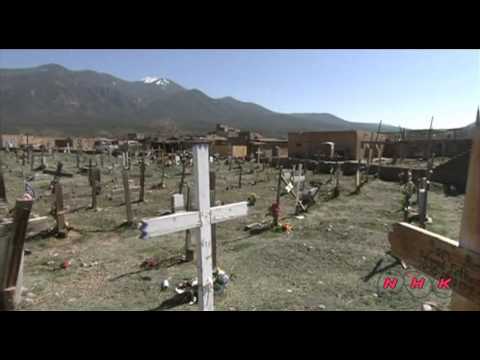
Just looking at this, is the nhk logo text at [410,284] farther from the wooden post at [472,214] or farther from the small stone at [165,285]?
the wooden post at [472,214]

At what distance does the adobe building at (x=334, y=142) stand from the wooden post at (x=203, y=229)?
30118 millimetres

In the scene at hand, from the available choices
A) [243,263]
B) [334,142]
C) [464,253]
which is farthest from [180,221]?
[334,142]

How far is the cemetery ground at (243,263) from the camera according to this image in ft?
14.6

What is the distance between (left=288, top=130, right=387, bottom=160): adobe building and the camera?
31922 millimetres

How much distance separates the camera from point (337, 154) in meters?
32.8

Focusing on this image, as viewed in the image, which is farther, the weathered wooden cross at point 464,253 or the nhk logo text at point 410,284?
the nhk logo text at point 410,284

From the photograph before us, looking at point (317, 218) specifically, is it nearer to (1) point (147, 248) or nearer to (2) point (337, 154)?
(1) point (147, 248)

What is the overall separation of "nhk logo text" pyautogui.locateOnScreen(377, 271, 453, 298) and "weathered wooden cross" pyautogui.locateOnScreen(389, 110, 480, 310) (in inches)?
148

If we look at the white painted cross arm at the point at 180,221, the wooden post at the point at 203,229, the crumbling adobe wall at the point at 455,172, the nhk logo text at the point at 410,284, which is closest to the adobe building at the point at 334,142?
the crumbling adobe wall at the point at 455,172

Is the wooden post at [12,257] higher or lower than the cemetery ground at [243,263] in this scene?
higher

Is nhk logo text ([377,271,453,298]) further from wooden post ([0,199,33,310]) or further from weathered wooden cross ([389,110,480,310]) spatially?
wooden post ([0,199,33,310])

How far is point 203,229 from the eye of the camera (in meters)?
2.51
